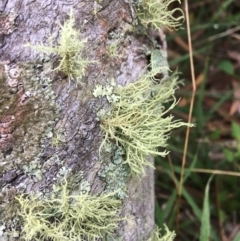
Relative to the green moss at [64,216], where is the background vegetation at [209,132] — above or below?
below

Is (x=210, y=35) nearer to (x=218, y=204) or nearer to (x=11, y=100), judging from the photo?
(x=218, y=204)

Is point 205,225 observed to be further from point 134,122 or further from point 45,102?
point 45,102

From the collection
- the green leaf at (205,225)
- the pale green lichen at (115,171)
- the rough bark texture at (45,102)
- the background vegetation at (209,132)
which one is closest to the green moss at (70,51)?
the rough bark texture at (45,102)

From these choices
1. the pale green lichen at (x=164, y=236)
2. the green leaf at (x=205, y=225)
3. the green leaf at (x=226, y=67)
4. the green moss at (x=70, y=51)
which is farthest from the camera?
the green leaf at (x=226, y=67)

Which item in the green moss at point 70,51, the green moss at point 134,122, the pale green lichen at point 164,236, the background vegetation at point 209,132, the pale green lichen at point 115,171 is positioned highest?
the green moss at point 70,51

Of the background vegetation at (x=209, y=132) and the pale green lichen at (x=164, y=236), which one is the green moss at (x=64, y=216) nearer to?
the pale green lichen at (x=164, y=236)

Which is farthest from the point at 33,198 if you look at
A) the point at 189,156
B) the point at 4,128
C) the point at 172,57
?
the point at 172,57
